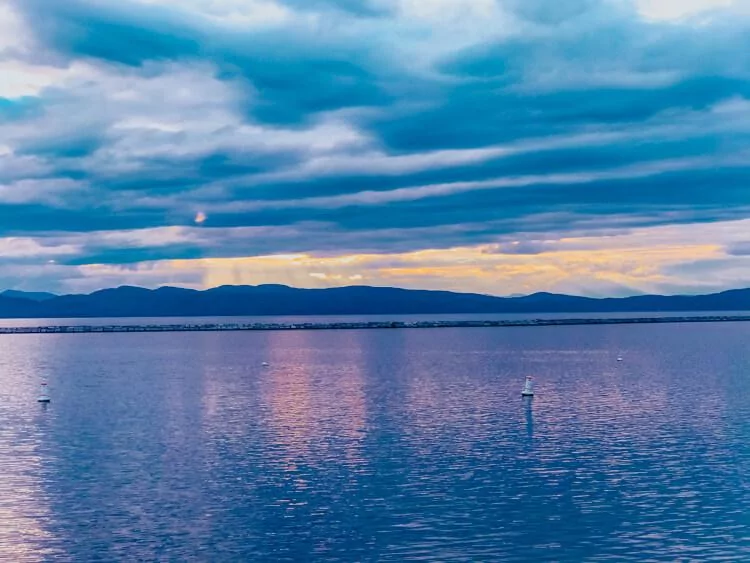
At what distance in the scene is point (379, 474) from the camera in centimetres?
3997

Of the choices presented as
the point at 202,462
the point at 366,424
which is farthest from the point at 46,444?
the point at 366,424

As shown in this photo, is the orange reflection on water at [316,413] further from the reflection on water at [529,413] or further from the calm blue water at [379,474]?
the reflection on water at [529,413]

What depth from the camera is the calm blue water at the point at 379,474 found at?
96.1 feet

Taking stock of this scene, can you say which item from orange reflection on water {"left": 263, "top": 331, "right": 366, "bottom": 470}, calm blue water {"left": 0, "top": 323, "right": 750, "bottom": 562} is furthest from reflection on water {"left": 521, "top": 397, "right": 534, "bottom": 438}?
orange reflection on water {"left": 263, "top": 331, "right": 366, "bottom": 470}

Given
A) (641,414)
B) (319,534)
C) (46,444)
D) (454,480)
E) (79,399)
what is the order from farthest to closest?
(79,399) → (641,414) → (46,444) → (454,480) → (319,534)

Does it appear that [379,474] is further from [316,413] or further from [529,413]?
[529,413]

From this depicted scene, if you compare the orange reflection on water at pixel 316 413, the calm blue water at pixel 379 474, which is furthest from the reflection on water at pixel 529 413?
the orange reflection on water at pixel 316 413

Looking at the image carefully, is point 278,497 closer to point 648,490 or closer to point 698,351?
point 648,490

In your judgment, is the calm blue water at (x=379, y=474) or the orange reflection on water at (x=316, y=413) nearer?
the calm blue water at (x=379, y=474)

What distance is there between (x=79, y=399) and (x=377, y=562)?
56.4 m

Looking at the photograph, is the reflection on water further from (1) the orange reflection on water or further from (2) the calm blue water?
(1) the orange reflection on water

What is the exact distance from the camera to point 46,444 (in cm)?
5041

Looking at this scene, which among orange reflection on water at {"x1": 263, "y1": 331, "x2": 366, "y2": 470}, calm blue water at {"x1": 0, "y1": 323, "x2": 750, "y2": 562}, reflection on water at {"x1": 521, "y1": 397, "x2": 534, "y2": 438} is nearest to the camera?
calm blue water at {"x1": 0, "y1": 323, "x2": 750, "y2": 562}

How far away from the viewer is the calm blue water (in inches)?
1153
